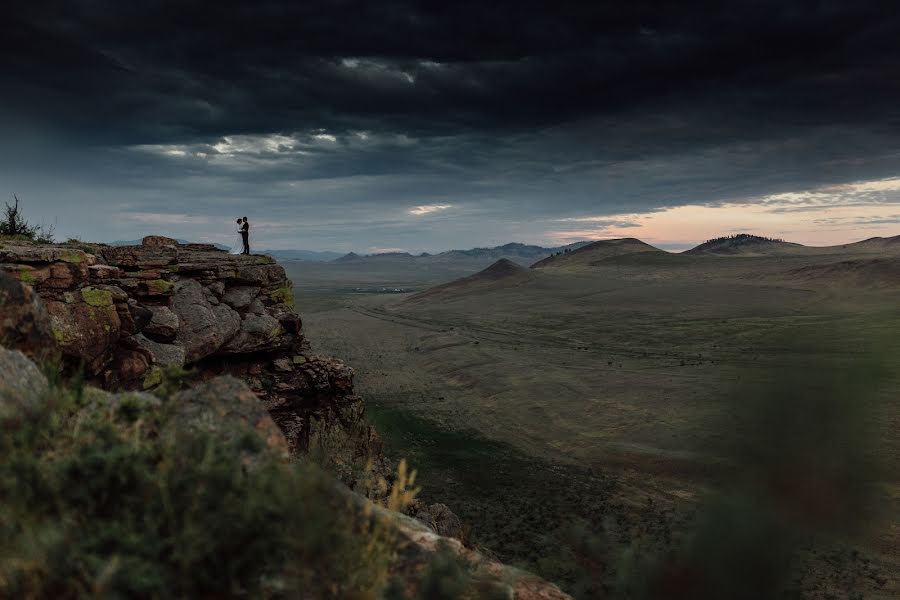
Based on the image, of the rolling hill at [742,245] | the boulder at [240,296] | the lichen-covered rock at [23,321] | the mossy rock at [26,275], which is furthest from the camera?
the rolling hill at [742,245]

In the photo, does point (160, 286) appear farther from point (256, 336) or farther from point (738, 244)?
point (738, 244)

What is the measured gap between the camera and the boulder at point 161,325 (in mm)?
13336

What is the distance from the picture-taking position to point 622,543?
15.1 metres

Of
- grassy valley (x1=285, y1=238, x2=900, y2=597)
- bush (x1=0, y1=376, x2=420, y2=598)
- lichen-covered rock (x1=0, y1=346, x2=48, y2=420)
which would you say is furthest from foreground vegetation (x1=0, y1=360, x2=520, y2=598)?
grassy valley (x1=285, y1=238, x2=900, y2=597)

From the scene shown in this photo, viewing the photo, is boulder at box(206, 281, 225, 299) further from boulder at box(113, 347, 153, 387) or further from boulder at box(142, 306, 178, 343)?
boulder at box(113, 347, 153, 387)

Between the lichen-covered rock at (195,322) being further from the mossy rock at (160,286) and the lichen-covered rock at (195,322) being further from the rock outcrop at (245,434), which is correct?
the rock outcrop at (245,434)

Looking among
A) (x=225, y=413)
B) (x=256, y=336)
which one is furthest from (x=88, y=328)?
(x=225, y=413)

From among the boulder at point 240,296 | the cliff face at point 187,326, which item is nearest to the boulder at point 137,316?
the cliff face at point 187,326

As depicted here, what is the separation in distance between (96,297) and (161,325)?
2.14m

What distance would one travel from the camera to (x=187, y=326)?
1450 cm

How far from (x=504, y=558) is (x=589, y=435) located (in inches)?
491

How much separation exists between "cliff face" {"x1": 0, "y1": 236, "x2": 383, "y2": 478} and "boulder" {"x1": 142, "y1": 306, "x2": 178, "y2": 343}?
0.03m

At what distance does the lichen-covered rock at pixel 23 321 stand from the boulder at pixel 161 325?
6.99 metres

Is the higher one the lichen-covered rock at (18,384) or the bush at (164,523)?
the lichen-covered rock at (18,384)
